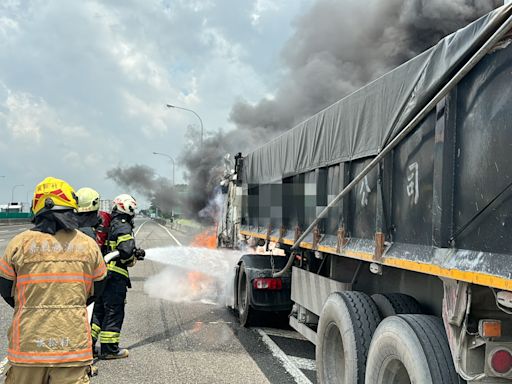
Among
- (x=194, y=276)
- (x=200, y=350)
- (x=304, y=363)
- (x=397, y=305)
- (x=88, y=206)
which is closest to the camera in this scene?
(x=397, y=305)

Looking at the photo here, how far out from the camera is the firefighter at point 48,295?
9.46 ft

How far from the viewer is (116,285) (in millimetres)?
6043

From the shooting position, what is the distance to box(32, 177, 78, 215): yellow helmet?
2.98 m

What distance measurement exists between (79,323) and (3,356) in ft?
11.6

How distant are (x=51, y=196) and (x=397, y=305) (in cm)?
230

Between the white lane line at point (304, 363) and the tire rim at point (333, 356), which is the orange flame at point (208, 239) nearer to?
Answer: the white lane line at point (304, 363)

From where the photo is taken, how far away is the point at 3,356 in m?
5.84

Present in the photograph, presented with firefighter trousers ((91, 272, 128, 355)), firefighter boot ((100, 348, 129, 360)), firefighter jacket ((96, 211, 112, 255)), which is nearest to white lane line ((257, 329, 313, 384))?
firefighter boot ((100, 348, 129, 360))

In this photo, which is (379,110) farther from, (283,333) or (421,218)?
(283,333)

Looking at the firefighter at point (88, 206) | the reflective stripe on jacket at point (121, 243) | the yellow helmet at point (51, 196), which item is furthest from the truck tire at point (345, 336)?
the firefighter at point (88, 206)

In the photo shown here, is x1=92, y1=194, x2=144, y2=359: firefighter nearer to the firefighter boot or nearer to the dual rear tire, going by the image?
the firefighter boot

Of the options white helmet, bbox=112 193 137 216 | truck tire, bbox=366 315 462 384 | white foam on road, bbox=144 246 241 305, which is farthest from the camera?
white foam on road, bbox=144 246 241 305

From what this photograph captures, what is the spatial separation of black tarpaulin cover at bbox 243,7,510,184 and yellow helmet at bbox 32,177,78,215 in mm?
2059

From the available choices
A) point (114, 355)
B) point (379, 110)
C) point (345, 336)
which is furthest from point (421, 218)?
point (114, 355)
